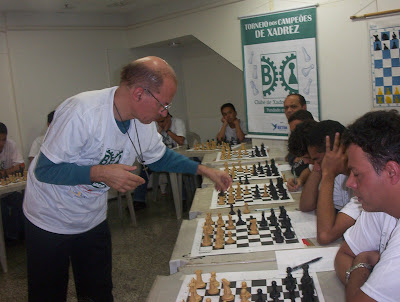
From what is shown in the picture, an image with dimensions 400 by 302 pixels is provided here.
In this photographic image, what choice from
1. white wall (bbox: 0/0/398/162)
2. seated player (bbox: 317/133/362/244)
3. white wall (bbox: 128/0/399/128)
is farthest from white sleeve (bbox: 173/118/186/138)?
seated player (bbox: 317/133/362/244)

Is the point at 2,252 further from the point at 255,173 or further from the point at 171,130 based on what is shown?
the point at 171,130

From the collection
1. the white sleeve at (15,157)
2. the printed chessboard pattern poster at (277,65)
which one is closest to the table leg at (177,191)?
the printed chessboard pattern poster at (277,65)

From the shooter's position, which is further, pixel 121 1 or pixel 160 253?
pixel 121 1

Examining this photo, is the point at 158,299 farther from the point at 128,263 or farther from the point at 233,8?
the point at 233,8

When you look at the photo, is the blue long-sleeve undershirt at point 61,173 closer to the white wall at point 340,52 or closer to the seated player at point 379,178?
the seated player at point 379,178

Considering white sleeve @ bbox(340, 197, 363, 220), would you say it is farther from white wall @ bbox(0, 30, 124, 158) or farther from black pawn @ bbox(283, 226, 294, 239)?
white wall @ bbox(0, 30, 124, 158)

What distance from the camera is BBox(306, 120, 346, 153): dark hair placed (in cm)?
236

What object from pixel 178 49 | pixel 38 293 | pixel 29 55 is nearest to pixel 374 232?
pixel 38 293

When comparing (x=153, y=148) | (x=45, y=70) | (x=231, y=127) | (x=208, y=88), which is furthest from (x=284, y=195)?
(x=208, y=88)

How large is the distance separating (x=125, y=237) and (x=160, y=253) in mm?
789

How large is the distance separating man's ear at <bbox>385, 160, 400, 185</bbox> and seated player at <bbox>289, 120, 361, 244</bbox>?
2.67 ft

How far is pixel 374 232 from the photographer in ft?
5.31

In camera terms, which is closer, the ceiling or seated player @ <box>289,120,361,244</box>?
seated player @ <box>289,120,361,244</box>

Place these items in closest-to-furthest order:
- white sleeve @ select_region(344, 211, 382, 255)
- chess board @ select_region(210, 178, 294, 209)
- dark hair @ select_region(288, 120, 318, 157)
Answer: white sleeve @ select_region(344, 211, 382, 255), dark hair @ select_region(288, 120, 318, 157), chess board @ select_region(210, 178, 294, 209)
